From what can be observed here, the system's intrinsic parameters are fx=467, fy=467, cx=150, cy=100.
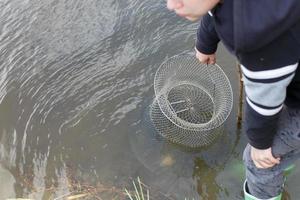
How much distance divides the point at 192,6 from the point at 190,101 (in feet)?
7.18

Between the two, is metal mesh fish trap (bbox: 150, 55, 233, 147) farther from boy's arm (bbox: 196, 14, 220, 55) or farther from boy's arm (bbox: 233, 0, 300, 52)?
boy's arm (bbox: 233, 0, 300, 52)

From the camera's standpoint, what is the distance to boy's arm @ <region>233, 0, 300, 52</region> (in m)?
1.60

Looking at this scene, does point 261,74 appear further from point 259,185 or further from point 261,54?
point 259,185

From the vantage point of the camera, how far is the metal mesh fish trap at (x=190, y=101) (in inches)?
141

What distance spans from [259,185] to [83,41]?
256 cm

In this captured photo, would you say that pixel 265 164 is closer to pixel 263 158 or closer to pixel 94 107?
pixel 263 158

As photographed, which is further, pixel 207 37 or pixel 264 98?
pixel 207 37

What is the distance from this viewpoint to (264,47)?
1718 mm

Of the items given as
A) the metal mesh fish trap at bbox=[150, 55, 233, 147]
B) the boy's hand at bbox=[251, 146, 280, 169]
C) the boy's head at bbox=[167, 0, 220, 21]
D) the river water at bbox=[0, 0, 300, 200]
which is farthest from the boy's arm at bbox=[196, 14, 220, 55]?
the river water at bbox=[0, 0, 300, 200]

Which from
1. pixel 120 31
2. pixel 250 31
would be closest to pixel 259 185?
pixel 250 31

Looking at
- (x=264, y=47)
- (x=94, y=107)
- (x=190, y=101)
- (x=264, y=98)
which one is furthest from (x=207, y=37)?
(x=94, y=107)

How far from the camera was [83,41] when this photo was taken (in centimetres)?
457

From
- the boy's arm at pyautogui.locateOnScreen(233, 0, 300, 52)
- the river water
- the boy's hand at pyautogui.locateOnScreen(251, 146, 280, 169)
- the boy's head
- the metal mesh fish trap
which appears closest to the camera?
the boy's arm at pyautogui.locateOnScreen(233, 0, 300, 52)

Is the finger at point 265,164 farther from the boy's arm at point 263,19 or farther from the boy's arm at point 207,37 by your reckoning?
the boy's arm at point 263,19
